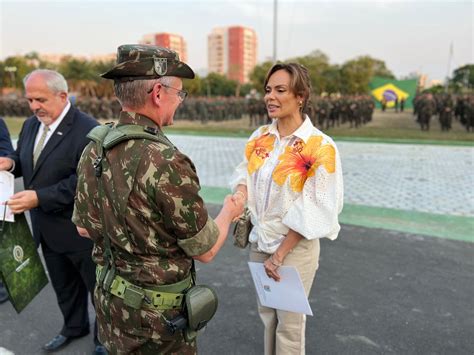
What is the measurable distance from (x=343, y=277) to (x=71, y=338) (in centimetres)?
232

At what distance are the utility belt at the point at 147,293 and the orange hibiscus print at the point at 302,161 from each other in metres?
0.71

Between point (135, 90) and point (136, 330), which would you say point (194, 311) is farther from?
point (135, 90)

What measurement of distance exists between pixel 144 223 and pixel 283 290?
0.91 m

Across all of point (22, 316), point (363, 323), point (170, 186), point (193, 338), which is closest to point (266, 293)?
point (193, 338)

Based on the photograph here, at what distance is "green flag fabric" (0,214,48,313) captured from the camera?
223 centimetres

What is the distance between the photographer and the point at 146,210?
1307 millimetres

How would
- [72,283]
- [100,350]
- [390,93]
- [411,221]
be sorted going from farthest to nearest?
[390,93], [411,221], [72,283], [100,350]

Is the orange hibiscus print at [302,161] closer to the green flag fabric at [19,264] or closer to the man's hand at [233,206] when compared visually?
the man's hand at [233,206]

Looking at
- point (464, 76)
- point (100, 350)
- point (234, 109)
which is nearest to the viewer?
point (100, 350)

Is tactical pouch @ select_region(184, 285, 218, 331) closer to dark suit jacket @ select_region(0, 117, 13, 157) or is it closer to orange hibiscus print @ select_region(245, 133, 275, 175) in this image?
orange hibiscus print @ select_region(245, 133, 275, 175)

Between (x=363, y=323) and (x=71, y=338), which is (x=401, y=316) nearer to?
(x=363, y=323)

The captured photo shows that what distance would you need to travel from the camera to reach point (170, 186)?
1.26 metres

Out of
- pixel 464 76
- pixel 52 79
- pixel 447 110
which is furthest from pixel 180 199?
pixel 464 76

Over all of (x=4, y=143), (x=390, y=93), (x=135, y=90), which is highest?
(x=390, y=93)
